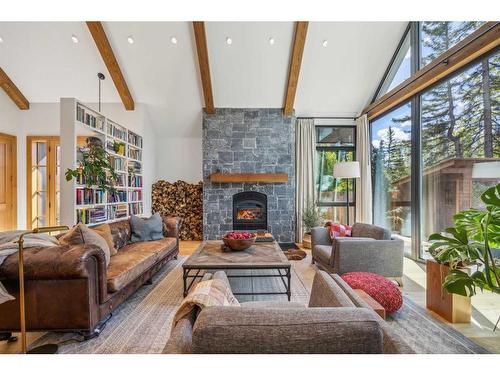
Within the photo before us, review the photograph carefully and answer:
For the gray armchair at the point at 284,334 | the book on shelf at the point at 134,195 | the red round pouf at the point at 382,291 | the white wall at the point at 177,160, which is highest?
the white wall at the point at 177,160

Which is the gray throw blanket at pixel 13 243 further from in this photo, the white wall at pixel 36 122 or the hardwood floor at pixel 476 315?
the white wall at pixel 36 122

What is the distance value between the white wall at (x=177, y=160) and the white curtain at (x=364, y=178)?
3701 mm

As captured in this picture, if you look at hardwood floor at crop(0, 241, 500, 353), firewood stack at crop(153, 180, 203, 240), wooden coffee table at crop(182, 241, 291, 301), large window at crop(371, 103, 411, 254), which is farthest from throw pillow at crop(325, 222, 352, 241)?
firewood stack at crop(153, 180, 203, 240)

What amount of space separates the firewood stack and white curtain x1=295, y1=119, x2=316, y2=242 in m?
2.24

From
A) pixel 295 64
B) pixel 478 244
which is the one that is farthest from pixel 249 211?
pixel 478 244

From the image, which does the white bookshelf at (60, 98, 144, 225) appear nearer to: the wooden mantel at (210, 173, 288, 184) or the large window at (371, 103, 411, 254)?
the wooden mantel at (210, 173, 288, 184)

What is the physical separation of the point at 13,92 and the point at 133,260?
16.2 ft

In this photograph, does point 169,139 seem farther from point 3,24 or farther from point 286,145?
point 3,24

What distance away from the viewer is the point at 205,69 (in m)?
4.71

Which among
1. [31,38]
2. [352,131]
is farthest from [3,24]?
[352,131]

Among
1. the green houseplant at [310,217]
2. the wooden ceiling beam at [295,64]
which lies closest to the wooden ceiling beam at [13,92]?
the wooden ceiling beam at [295,64]

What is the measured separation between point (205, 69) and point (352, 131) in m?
3.53

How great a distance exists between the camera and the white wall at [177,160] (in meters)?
6.36
